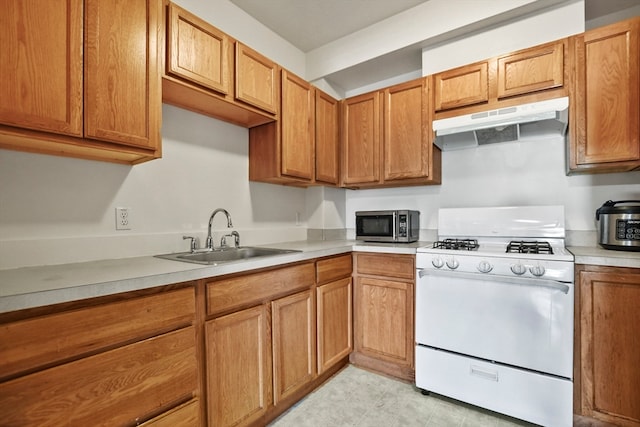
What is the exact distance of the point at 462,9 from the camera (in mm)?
2154

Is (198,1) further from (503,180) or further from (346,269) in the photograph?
(503,180)

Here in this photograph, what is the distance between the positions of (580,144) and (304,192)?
2.06m

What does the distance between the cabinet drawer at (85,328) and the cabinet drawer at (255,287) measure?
5.9 inches

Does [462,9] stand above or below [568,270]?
above

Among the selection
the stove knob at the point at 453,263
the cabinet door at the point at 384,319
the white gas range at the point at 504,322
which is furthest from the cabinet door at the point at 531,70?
the cabinet door at the point at 384,319

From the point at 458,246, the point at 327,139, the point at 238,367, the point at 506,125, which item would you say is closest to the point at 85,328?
the point at 238,367

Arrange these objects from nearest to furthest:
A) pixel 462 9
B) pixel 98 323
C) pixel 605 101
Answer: pixel 98 323 < pixel 605 101 < pixel 462 9

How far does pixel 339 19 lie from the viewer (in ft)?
8.00

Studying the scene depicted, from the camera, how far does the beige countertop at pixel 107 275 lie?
0.91m

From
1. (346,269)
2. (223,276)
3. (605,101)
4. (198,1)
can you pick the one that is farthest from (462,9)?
(223,276)

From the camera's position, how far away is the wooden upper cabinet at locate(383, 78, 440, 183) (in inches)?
92.3

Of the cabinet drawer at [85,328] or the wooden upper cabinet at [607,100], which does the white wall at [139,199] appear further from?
the wooden upper cabinet at [607,100]

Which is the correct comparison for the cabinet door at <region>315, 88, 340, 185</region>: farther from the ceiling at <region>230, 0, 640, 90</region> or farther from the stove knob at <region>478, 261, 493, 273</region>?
the stove knob at <region>478, 261, 493, 273</region>

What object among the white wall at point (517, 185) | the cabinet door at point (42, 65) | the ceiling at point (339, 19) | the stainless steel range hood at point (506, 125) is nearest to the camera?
the cabinet door at point (42, 65)
